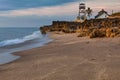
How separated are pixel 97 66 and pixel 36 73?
2733 mm

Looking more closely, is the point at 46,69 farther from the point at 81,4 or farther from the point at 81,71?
the point at 81,4

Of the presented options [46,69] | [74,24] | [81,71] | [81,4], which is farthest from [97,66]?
[81,4]

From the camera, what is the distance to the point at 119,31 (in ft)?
108

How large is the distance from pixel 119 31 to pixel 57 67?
807 inches

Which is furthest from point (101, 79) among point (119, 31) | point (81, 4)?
point (81, 4)

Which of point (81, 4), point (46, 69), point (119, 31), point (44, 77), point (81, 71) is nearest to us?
point (44, 77)

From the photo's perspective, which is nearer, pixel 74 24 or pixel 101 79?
pixel 101 79

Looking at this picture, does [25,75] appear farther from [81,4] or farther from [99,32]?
[81,4]

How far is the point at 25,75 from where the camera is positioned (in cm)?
1216

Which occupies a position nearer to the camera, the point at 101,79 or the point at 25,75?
the point at 101,79

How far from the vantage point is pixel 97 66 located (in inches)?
524

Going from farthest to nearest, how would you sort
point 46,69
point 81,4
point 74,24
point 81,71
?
point 81,4, point 74,24, point 46,69, point 81,71

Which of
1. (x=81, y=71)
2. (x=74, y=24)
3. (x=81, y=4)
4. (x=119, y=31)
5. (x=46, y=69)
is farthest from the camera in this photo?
(x=81, y=4)

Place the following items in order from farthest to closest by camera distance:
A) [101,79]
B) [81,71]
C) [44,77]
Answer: [81,71], [44,77], [101,79]
